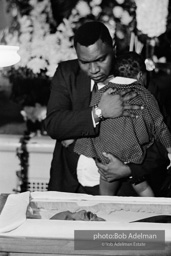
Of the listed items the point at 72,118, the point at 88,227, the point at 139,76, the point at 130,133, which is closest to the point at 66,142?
the point at 72,118

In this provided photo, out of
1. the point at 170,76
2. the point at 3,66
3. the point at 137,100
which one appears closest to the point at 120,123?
the point at 137,100

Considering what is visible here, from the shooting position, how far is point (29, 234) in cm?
104

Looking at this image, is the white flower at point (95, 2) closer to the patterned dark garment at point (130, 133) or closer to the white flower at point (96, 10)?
the white flower at point (96, 10)

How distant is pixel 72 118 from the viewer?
182 cm

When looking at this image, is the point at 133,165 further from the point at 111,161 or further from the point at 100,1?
the point at 100,1

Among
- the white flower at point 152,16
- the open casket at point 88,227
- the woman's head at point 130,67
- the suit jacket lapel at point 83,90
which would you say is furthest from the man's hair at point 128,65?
the open casket at point 88,227

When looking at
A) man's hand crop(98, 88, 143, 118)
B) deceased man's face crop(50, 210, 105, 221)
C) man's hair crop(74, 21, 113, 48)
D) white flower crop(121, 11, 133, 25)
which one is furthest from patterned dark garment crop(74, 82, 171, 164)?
deceased man's face crop(50, 210, 105, 221)

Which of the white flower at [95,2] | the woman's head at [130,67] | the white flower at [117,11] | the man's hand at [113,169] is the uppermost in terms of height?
the white flower at [95,2]

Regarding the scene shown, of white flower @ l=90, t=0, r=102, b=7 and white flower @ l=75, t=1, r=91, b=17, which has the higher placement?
white flower @ l=90, t=0, r=102, b=7

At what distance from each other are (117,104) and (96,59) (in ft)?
0.56

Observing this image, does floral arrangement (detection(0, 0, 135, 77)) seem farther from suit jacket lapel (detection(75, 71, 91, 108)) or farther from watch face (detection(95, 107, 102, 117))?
watch face (detection(95, 107, 102, 117))

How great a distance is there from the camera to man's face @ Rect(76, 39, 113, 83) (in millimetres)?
1758

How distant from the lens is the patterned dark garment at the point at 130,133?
178 centimetres

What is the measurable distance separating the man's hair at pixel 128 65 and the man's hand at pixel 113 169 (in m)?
0.30
